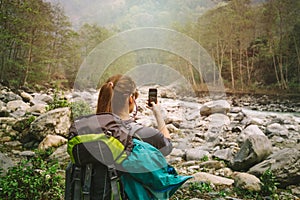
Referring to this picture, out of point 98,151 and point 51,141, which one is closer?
point 98,151

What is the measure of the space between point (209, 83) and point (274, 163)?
2.59m

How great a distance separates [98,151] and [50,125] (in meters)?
3.45

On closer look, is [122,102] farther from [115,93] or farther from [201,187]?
[201,187]

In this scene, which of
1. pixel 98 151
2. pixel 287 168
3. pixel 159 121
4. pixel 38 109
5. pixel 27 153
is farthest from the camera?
pixel 38 109

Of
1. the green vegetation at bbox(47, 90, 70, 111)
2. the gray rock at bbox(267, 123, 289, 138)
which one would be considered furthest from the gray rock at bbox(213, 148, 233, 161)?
the green vegetation at bbox(47, 90, 70, 111)

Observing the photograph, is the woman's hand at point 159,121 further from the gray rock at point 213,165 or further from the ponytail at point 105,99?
the gray rock at point 213,165

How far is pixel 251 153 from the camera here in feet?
9.87

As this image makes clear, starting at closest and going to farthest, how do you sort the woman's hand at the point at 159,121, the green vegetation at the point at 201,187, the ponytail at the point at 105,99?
1. the ponytail at the point at 105,99
2. the woman's hand at the point at 159,121
3. the green vegetation at the point at 201,187

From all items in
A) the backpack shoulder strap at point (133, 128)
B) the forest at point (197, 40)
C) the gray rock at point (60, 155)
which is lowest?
the gray rock at point (60, 155)

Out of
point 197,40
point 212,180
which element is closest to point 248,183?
point 212,180

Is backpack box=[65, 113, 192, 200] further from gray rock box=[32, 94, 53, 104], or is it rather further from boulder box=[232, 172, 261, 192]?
gray rock box=[32, 94, 53, 104]

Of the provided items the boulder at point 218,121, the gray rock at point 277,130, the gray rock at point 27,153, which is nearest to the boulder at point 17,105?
the gray rock at point 27,153

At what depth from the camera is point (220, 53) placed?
5.09 m

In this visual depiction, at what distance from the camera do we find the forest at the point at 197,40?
460cm
